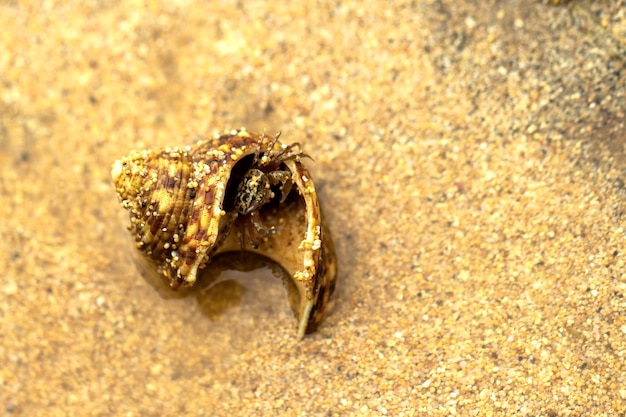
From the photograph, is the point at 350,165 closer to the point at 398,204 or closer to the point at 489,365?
the point at 398,204

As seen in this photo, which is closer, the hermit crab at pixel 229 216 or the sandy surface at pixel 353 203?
the hermit crab at pixel 229 216

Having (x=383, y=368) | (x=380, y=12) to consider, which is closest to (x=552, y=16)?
(x=380, y=12)

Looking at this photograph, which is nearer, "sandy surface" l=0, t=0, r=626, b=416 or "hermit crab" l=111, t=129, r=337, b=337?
"hermit crab" l=111, t=129, r=337, b=337

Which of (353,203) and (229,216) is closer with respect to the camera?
(229,216)
